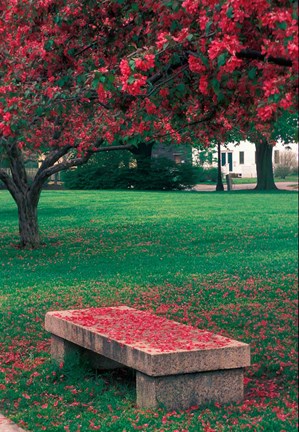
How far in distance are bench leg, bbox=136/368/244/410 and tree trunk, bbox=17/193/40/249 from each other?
12936mm

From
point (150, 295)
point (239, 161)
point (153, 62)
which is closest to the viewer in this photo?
point (153, 62)

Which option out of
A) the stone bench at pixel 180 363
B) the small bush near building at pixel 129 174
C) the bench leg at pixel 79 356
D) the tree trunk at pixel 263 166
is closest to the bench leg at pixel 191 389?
the stone bench at pixel 180 363

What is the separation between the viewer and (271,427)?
658cm

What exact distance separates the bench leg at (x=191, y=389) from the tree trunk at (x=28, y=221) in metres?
12.9

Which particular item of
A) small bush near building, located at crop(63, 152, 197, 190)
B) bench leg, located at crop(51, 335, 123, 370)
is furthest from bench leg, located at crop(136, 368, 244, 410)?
small bush near building, located at crop(63, 152, 197, 190)

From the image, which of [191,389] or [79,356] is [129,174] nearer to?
[79,356]

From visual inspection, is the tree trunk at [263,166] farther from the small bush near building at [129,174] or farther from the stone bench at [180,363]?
the stone bench at [180,363]

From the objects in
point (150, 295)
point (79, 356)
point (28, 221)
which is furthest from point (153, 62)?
point (28, 221)

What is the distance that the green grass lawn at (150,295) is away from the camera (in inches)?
281

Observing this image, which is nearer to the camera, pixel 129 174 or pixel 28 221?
pixel 28 221

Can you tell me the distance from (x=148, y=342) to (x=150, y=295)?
5.64 metres

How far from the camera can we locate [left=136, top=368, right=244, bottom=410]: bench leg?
703 centimetres

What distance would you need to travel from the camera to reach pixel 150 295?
13.0 metres

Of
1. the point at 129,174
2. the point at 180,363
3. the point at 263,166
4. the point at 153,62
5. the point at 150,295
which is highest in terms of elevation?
the point at 153,62
